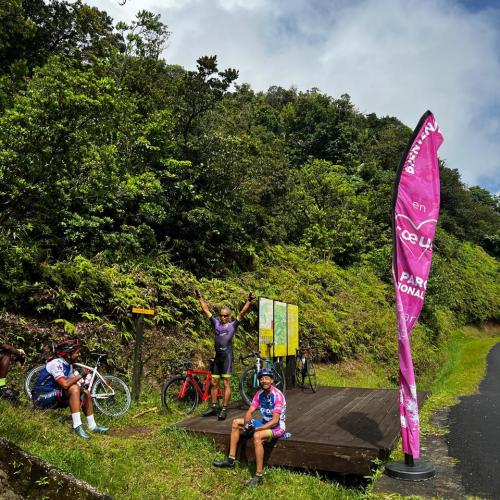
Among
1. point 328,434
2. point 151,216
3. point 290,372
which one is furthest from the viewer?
point 151,216

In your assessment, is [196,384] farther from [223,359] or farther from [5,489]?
[5,489]

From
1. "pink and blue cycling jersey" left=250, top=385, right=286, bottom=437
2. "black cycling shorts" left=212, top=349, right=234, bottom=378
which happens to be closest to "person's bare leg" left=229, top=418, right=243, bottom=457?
"pink and blue cycling jersey" left=250, top=385, right=286, bottom=437

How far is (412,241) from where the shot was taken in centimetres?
550

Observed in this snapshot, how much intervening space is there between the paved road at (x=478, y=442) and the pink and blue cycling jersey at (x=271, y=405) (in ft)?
7.59

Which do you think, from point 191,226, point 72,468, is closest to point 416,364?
point 191,226

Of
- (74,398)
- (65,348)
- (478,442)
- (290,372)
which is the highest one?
(65,348)

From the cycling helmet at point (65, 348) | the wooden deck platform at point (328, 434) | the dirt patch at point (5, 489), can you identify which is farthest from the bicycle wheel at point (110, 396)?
the dirt patch at point (5, 489)

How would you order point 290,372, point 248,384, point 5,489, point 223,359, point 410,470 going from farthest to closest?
point 290,372 → point 248,384 → point 223,359 → point 410,470 → point 5,489

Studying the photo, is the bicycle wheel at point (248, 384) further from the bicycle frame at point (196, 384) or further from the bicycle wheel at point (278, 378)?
the bicycle frame at point (196, 384)

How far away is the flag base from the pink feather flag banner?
0.11m

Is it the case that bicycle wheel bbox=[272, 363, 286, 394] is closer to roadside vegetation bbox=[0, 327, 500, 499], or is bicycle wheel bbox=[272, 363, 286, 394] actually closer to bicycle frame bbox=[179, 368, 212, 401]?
bicycle frame bbox=[179, 368, 212, 401]

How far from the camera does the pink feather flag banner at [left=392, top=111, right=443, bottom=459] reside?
5.31 metres

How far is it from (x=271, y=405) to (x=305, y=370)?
517 centimetres

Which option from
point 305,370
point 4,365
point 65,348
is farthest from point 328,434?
point 4,365
